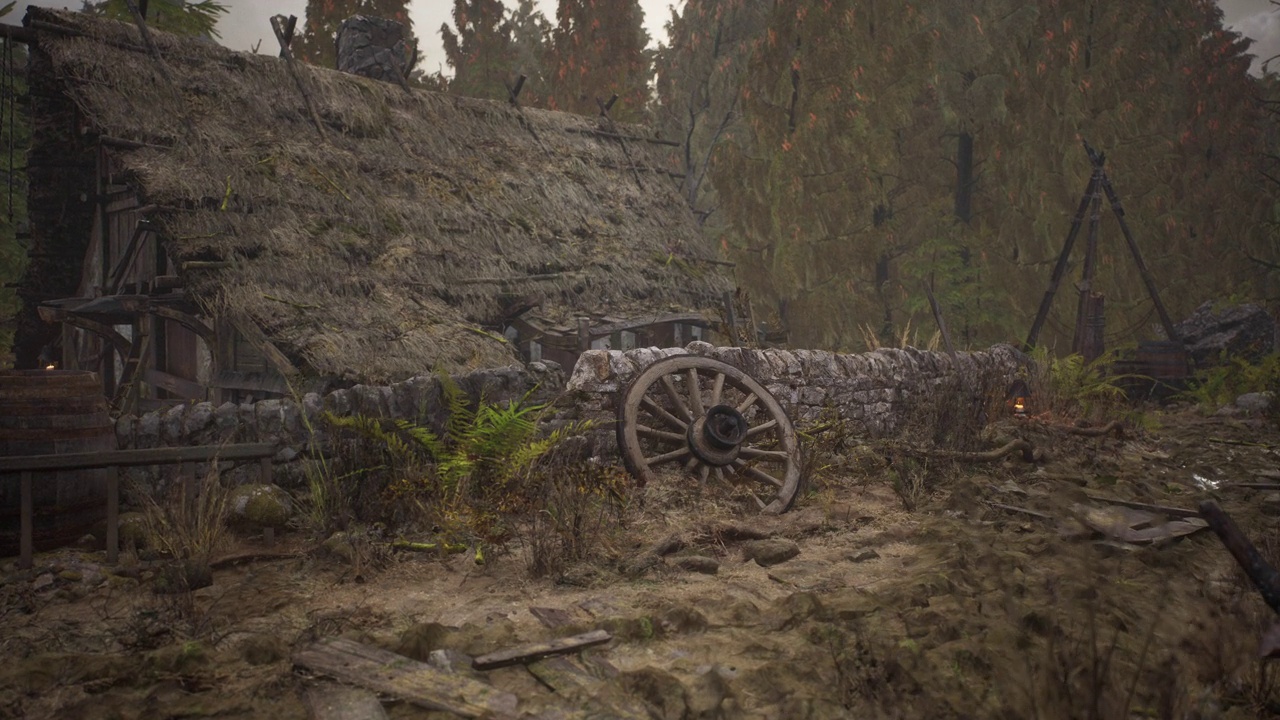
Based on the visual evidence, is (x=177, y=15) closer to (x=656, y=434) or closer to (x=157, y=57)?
(x=157, y=57)

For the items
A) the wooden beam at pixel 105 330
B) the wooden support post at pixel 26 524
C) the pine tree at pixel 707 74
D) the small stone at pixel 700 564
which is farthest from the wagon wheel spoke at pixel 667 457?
the pine tree at pixel 707 74

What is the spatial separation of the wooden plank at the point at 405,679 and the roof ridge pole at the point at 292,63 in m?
9.64

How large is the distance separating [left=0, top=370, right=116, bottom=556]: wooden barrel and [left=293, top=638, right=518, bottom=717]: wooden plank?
2577 millimetres

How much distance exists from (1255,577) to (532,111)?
13959mm

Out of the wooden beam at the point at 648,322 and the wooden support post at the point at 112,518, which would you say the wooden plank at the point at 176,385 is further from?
the wooden support post at the point at 112,518

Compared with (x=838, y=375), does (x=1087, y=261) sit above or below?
above

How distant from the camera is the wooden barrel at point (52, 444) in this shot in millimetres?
5016

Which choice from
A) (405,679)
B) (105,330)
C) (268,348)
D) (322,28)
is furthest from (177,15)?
(405,679)

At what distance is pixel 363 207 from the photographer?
1093cm

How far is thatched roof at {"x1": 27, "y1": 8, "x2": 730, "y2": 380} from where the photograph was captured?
30.0 ft

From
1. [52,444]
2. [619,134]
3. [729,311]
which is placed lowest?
[52,444]

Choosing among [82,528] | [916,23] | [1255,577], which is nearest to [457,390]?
[82,528]

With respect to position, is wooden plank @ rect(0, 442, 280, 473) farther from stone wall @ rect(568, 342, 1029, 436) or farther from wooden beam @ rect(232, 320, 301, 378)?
wooden beam @ rect(232, 320, 301, 378)

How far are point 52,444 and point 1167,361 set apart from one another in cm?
1491
